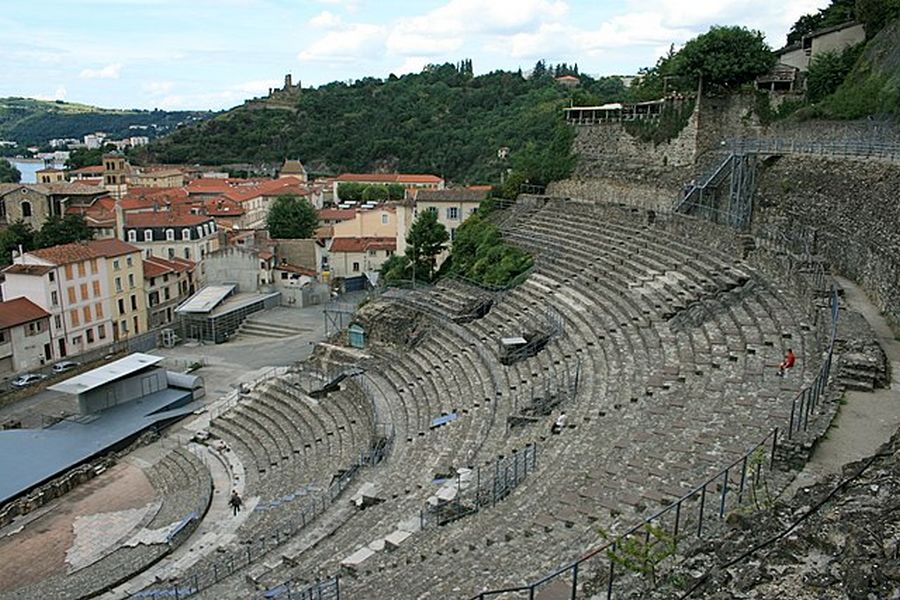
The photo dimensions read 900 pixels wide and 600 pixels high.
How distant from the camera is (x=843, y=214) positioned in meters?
19.8

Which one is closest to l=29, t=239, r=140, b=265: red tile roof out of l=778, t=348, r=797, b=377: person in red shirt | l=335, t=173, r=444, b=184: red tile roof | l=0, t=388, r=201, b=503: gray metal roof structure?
l=0, t=388, r=201, b=503: gray metal roof structure

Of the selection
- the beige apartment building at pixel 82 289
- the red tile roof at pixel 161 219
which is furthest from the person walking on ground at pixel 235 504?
the red tile roof at pixel 161 219

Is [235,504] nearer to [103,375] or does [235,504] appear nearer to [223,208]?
[103,375]

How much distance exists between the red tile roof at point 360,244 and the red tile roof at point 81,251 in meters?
13.3

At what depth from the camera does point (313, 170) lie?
11119 centimetres

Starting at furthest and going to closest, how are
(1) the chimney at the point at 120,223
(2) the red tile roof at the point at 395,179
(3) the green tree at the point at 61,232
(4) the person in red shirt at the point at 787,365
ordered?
(2) the red tile roof at the point at 395,179, (1) the chimney at the point at 120,223, (3) the green tree at the point at 61,232, (4) the person in red shirt at the point at 787,365

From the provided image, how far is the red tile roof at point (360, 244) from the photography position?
49.0 meters

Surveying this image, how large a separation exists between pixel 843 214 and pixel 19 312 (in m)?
33.6

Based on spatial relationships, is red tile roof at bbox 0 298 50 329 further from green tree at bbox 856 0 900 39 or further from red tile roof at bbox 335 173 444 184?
red tile roof at bbox 335 173 444 184

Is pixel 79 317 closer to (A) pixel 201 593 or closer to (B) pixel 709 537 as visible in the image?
(A) pixel 201 593

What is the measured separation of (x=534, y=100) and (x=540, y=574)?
9310 centimetres

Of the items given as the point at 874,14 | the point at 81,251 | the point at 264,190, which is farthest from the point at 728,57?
the point at 264,190

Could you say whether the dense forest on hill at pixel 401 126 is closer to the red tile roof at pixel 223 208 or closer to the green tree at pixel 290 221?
→ the green tree at pixel 290 221

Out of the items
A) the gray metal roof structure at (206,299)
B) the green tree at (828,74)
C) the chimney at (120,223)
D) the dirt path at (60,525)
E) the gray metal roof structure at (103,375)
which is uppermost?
the green tree at (828,74)
